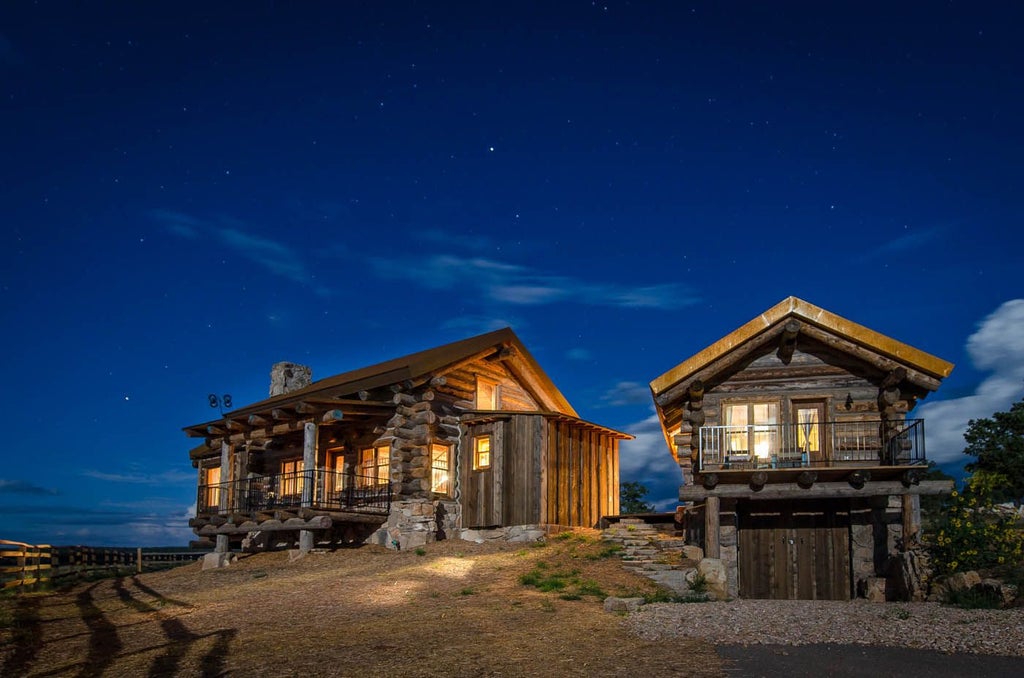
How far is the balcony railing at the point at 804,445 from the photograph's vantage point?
778 inches

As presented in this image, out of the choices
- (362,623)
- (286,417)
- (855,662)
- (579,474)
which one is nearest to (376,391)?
(286,417)

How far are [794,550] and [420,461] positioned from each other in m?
11.9

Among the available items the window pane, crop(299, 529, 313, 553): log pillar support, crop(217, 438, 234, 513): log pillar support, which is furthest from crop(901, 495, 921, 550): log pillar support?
crop(217, 438, 234, 513): log pillar support

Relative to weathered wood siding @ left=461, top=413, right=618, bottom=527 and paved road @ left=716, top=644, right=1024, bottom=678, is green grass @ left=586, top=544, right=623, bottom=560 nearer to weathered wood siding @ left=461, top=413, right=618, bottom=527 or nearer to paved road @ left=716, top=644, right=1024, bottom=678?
weathered wood siding @ left=461, top=413, right=618, bottom=527

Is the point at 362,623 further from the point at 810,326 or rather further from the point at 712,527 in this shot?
the point at 810,326

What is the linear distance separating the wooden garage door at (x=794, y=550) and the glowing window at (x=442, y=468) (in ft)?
35.6

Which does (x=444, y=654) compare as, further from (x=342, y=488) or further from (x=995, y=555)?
(x=342, y=488)

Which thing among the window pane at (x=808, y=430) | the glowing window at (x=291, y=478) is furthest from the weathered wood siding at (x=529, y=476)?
the window pane at (x=808, y=430)

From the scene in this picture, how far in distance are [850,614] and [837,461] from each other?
21.6 ft

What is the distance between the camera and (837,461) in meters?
20.2

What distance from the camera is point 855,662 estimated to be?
10531mm

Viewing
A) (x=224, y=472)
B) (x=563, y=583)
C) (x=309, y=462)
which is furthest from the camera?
(x=224, y=472)

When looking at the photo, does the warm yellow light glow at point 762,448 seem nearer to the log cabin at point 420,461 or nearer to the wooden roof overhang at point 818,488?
the wooden roof overhang at point 818,488

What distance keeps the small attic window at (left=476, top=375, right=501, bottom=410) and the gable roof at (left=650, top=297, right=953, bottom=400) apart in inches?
426
